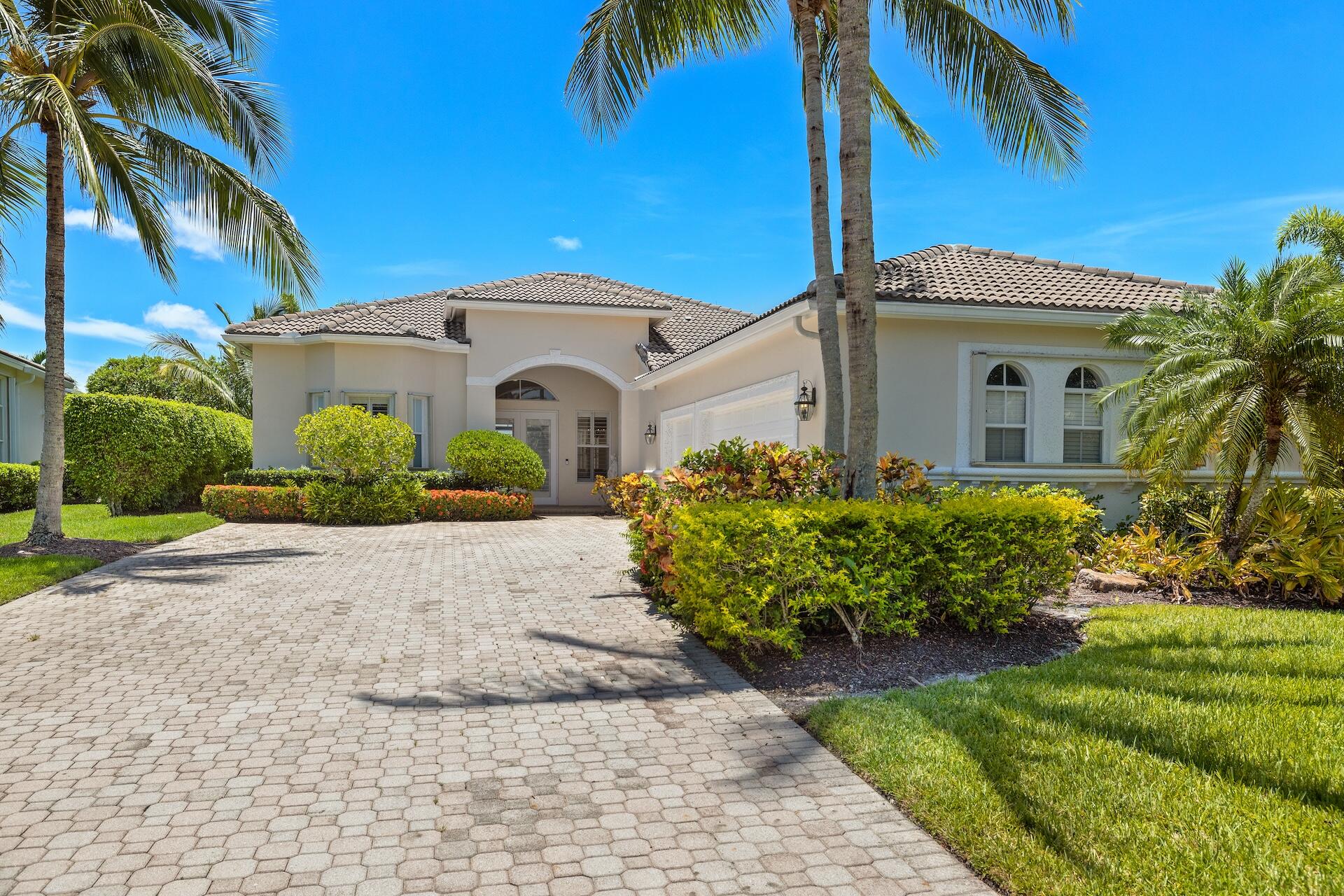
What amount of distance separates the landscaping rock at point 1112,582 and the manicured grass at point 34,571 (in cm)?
1163

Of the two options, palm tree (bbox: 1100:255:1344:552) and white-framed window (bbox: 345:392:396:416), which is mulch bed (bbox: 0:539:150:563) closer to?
white-framed window (bbox: 345:392:396:416)

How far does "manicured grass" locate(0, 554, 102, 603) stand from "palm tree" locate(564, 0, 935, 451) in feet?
28.7

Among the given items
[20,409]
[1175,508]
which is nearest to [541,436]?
[1175,508]

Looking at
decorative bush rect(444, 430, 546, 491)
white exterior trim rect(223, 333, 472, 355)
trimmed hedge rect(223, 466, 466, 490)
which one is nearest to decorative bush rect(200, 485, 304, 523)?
trimmed hedge rect(223, 466, 466, 490)

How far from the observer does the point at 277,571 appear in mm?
9836

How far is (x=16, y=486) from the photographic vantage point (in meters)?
18.4

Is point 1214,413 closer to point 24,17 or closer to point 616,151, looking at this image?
point 616,151

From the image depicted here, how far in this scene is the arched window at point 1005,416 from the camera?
11.2 metres

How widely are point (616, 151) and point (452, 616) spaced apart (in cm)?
756

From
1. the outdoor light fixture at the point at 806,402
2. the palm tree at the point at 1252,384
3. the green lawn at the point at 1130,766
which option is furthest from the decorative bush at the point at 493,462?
the green lawn at the point at 1130,766

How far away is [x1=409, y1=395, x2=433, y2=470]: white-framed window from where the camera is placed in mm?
18562

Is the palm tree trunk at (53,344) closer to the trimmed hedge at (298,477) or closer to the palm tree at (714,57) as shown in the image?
the trimmed hedge at (298,477)

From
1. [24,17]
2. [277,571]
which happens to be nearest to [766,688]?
[277,571]

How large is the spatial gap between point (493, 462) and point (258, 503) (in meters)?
4.83
